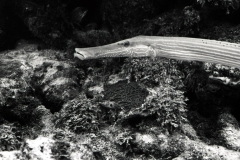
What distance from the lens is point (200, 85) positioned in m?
4.28

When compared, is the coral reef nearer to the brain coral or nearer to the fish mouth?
the brain coral

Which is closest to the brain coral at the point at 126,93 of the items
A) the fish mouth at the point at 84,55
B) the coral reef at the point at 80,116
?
the coral reef at the point at 80,116

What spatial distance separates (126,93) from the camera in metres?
4.50

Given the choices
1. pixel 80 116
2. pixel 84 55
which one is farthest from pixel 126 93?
pixel 84 55

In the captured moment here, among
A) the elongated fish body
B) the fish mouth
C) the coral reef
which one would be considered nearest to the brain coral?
the coral reef

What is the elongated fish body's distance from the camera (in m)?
3.67

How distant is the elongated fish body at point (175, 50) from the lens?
3.67m

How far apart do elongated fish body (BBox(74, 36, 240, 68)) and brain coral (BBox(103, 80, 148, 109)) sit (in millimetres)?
750

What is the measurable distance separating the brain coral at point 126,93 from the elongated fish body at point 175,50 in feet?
2.46

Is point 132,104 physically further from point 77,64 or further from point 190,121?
point 77,64

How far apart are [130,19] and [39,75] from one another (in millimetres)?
2798

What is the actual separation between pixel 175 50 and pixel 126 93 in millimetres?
1242

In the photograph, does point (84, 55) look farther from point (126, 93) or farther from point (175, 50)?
point (175, 50)

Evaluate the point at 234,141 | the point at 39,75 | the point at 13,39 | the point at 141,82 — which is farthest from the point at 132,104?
the point at 13,39
